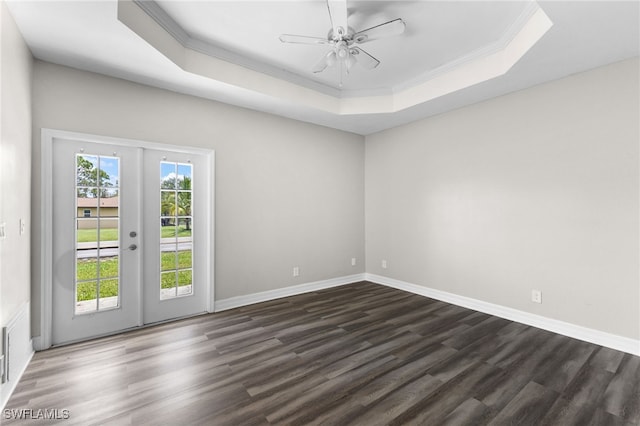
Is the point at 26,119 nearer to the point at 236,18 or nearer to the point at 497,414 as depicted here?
the point at 236,18

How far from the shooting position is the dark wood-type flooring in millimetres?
1940

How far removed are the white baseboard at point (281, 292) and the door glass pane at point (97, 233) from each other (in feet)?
4.03

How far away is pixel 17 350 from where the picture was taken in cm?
230

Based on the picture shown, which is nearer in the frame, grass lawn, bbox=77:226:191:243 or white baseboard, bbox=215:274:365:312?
grass lawn, bbox=77:226:191:243

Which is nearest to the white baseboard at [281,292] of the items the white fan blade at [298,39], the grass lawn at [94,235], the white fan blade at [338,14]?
the grass lawn at [94,235]

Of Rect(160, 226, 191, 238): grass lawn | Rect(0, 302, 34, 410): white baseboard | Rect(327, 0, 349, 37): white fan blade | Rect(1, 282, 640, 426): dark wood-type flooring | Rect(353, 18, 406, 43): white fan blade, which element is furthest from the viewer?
Rect(160, 226, 191, 238): grass lawn

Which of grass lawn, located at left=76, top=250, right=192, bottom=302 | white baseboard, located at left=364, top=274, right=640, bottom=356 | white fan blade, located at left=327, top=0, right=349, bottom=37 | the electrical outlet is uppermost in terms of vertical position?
white fan blade, located at left=327, top=0, right=349, bottom=37

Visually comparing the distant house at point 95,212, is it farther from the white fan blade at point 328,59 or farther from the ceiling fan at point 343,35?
the white fan blade at point 328,59

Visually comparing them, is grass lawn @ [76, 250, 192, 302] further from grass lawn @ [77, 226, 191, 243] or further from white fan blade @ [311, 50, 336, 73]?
white fan blade @ [311, 50, 336, 73]

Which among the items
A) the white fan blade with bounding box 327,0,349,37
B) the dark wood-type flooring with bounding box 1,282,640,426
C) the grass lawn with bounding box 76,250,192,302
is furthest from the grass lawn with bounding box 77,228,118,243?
the white fan blade with bounding box 327,0,349,37

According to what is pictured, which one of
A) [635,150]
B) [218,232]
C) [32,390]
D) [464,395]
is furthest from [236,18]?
[635,150]

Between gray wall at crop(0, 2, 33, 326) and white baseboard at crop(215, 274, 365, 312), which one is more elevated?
gray wall at crop(0, 2, 33, 326)

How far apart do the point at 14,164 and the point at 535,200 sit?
4980mm

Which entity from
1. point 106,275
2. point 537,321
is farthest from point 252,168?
point 537,321
